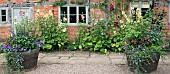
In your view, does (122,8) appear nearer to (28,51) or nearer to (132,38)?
(132,38)

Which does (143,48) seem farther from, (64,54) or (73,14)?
(73,14)

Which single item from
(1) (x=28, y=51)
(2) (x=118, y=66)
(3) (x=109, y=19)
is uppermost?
(3) (x=109, y=19)

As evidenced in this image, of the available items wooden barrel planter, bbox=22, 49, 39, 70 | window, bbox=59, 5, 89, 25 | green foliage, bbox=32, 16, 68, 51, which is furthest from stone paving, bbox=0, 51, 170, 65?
window, bbox=59, 5, 89, 25

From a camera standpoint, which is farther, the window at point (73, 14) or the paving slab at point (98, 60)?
the window at point (73, 14)

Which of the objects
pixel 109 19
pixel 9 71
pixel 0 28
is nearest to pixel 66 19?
pixel 109 19

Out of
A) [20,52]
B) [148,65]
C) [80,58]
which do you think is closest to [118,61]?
[80,58]

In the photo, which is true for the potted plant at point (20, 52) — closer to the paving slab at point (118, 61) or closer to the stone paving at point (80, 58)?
the stone paving at point (80, 58)

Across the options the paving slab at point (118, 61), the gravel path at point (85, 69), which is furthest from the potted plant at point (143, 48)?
the paving slab at point (118, 61)

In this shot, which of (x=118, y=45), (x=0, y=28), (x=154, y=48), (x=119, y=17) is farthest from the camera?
(x=0, y=28)

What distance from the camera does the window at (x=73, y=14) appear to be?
24.7 ft

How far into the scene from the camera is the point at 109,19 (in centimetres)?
734

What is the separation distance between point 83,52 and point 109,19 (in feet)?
4.14

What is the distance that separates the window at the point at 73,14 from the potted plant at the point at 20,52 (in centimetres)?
232

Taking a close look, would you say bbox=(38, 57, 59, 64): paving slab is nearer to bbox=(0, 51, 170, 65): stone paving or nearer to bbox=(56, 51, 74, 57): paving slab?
bbox=(0, 51, 170, 65): stone paving
